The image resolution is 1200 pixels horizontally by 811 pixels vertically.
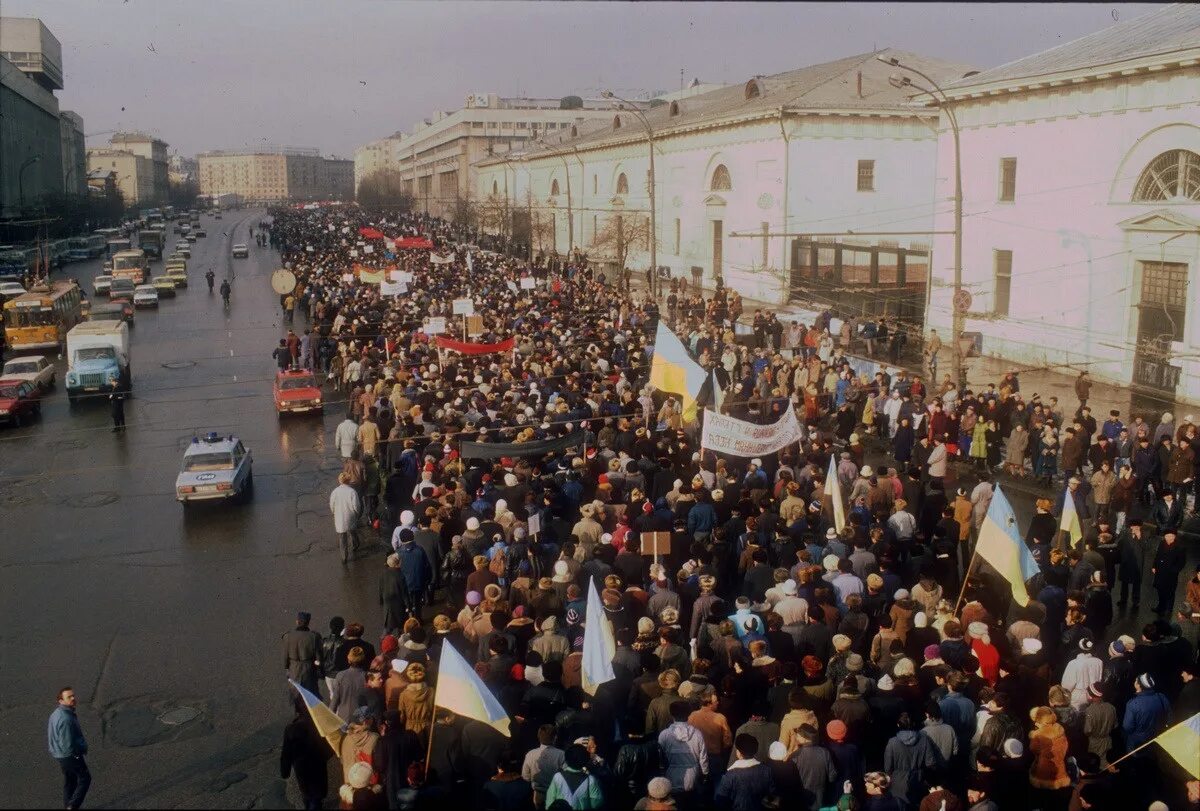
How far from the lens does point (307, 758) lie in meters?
8.17

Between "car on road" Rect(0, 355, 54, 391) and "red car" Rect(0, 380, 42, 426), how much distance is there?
21.7 inches

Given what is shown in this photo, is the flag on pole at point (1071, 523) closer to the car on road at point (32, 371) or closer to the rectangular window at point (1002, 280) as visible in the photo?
the rectangular window at point (1002, 280)

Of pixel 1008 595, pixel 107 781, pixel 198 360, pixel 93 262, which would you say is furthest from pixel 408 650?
pixel 93 262

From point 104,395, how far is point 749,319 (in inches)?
822

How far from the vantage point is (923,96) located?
35688mm

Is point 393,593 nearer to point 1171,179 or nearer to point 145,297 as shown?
point 1171,179

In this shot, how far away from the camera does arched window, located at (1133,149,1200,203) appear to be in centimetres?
2509

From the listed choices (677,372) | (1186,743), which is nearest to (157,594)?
(677,372)

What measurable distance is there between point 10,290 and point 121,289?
4.87 m

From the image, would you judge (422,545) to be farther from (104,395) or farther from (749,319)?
(749,319)

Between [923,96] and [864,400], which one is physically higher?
[923,96]

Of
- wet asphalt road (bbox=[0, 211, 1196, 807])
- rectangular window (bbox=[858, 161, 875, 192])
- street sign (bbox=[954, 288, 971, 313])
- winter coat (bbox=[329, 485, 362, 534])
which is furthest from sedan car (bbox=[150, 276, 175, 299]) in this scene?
winter coat (bbox=[329, 485, 362, 534])

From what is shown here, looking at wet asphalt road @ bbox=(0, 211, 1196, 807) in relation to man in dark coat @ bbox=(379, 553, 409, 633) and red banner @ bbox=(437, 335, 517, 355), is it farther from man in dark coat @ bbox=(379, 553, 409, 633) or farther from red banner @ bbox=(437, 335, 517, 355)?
red banner @ bbox=(437, 335, 517, 355)

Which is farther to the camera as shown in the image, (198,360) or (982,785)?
(198,360)
